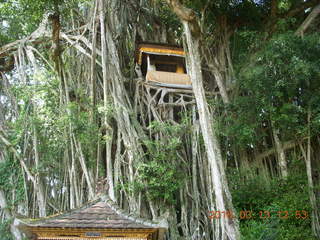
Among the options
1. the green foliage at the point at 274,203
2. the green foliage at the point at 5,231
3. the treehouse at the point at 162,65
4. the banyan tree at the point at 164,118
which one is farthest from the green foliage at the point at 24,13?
the green foliage at the point at 274,203

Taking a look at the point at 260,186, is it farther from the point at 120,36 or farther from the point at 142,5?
the point at 142,5

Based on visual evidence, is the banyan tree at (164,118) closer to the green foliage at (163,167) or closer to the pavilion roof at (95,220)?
the green foliage at (163,167)

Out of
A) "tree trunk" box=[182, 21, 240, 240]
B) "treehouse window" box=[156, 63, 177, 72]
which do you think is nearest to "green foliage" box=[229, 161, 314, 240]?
"tree trunk" box=[182, 21, 240, 240]

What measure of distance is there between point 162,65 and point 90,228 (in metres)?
6.09

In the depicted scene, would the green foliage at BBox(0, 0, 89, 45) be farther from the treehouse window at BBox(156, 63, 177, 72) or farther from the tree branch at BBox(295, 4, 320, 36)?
the tree branch at BBox(295, 4, 320, 36)

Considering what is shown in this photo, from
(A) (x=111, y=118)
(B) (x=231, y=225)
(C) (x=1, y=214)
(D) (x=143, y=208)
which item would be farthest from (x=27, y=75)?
(B) (x=231, y=225)

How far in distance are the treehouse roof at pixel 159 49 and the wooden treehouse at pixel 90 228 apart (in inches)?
214

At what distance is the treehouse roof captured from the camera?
8.00m

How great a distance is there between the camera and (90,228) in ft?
9.95

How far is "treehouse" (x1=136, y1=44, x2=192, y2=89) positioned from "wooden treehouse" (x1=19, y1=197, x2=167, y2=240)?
4.73 meters

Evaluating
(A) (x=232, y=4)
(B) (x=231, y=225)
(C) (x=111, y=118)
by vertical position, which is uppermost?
(A) (x=232, y=4)

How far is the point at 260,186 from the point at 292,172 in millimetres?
608

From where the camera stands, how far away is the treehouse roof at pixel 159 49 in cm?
800

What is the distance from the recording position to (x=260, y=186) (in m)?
6.18
